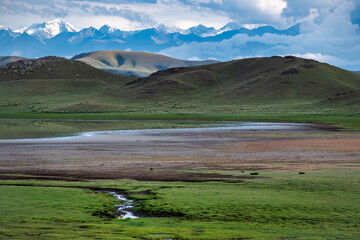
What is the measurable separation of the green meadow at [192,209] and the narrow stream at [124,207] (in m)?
0.41

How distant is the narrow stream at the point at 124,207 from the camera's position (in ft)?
77.3

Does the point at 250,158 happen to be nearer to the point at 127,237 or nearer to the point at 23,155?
the point at 23,155

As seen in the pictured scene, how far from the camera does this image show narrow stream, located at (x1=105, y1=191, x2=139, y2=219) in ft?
77.3

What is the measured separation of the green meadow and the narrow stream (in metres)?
0.41

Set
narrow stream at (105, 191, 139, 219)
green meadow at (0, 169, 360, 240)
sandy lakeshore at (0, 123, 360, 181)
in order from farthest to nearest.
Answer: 1. sandy lakeshore at (0, 123, 360, 181)
2. narrow stream at (105, 191, 139, 219)
3. green meadow at (0, 169, 360, 240)

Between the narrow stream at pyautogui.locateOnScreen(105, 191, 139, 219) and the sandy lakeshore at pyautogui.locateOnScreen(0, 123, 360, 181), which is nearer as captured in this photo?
the narrow stream at pyautogui.locateOnScreen(105, 191, 139, 219)

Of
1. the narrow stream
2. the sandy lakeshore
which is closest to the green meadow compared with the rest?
the narrow stream

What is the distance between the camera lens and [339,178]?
32.5 m

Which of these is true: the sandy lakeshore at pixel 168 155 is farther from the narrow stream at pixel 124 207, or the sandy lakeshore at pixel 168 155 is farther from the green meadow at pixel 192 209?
the narrow stream at pixel 124 207

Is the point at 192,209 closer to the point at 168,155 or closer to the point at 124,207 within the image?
the point at 124,207

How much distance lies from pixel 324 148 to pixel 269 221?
3452cm

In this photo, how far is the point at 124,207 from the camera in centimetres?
2545

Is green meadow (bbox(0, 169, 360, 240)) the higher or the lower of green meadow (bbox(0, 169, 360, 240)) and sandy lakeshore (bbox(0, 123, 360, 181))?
the lower

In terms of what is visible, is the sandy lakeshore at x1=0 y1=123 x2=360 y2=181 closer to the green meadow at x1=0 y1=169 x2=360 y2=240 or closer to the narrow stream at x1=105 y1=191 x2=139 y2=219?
the green meadow at x1=0 y1=169 x2=360 y2=240
